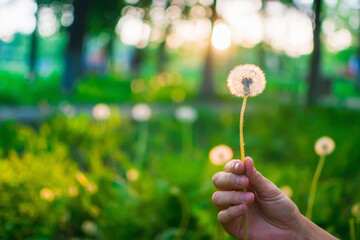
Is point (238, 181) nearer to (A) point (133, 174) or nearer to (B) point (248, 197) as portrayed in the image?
(B) point (248, 197)

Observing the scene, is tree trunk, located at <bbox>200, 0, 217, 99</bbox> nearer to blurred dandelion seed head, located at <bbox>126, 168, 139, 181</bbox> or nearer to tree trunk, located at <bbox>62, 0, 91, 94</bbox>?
tree trunk, located at <bbox>62, 0, 91, 94</bbox>

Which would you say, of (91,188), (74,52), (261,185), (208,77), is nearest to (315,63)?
(208,77)

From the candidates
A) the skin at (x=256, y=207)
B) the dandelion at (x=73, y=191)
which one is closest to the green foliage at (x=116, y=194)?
the dandelion at (x=73, y=191)

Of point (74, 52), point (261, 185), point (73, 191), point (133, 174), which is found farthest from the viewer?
point (74, 52)

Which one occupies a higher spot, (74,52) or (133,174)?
(74,52)

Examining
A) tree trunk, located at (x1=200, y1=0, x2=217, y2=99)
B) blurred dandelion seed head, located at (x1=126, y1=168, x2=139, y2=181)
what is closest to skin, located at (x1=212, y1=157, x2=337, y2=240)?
blurred dandelion seed head, located at (x1=126, y1=168, x2=139, y2=181)

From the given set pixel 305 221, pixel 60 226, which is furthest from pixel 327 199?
pixel 60 226
